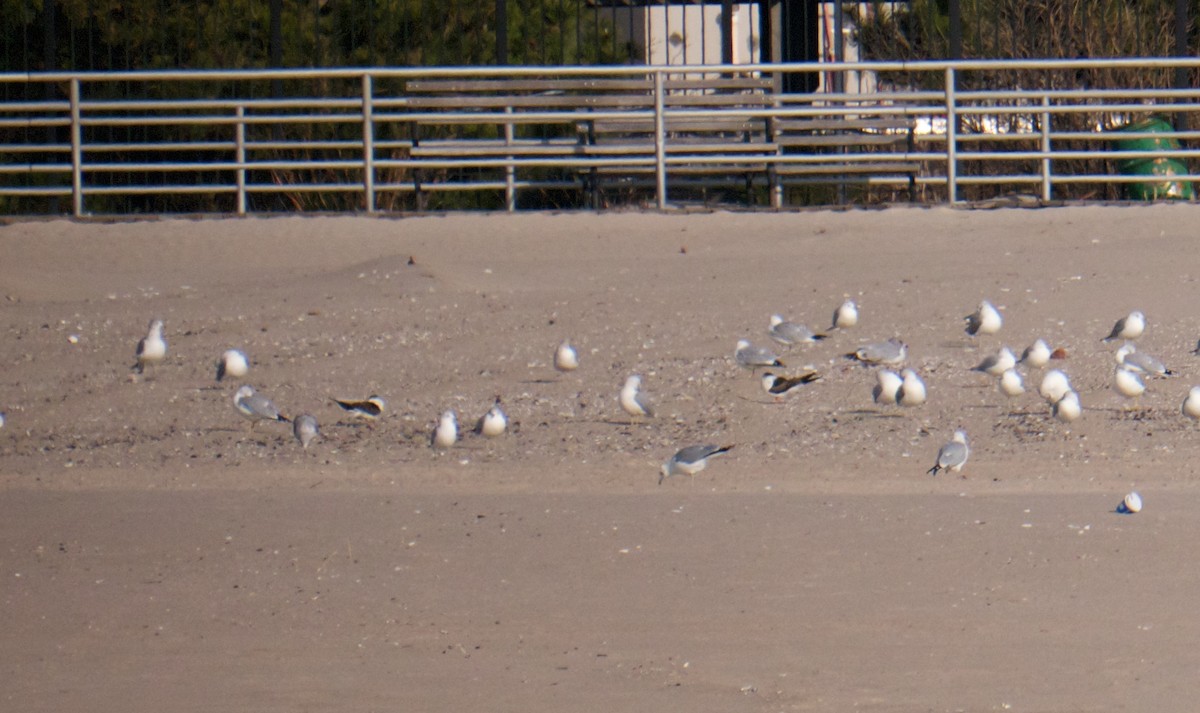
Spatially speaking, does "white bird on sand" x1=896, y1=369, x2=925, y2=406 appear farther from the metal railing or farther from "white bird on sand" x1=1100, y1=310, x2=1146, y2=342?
the metal railing

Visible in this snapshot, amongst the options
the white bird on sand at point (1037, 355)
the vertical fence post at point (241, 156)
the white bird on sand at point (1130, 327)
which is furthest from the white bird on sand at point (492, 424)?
the vertical fence post at point (241, 156)

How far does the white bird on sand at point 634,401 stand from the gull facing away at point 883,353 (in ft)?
3.32

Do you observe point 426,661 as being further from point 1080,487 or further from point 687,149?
point 687,149

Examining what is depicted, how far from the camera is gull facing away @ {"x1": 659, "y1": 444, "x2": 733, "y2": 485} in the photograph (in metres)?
6.07

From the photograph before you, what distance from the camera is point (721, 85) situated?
501 inches

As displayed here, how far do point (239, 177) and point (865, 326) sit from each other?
19.1 ft

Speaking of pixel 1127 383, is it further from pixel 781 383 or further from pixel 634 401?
pixel 634 401

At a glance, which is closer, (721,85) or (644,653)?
(644,653)

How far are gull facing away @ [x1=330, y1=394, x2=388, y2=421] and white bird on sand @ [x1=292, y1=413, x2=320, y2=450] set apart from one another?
270mm

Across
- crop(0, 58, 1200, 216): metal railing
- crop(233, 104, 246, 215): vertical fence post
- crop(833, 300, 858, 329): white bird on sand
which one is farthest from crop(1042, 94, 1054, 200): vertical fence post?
crop(233, 104, 246, 215): vertical fence post

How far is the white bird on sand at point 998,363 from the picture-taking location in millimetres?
7199

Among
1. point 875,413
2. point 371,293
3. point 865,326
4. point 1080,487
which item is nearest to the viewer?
point 1080,487

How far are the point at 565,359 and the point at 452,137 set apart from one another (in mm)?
7018

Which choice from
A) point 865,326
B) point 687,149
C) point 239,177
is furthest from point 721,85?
point 865,326
